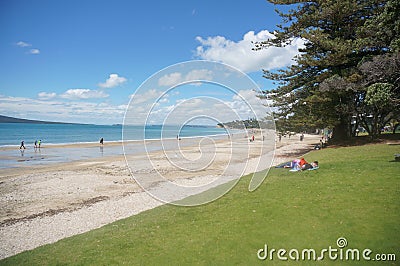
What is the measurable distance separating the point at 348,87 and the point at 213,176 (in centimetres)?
1322

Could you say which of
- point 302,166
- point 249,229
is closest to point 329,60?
point 302,166

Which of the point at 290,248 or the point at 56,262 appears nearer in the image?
the point at 290,248

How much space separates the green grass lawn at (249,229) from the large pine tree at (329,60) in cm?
1425

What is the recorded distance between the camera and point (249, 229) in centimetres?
732

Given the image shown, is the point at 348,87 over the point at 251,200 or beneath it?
over

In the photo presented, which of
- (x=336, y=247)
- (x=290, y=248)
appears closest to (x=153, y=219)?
(x=290, y=248)

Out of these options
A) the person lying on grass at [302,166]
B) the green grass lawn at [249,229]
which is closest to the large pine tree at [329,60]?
the person lying on grass at [302,166]

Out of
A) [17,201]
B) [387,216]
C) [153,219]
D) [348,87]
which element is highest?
[348,87]

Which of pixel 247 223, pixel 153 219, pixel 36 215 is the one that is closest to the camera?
pixel 247 223

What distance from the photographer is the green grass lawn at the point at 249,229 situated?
6.21 m

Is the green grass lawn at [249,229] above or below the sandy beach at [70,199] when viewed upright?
above

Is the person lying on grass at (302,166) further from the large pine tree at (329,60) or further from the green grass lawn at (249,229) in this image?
the large pine tree at (329,60)

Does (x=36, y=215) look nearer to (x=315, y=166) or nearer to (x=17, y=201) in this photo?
(x=17, y=201)

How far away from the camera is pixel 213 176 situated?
21391 mm
